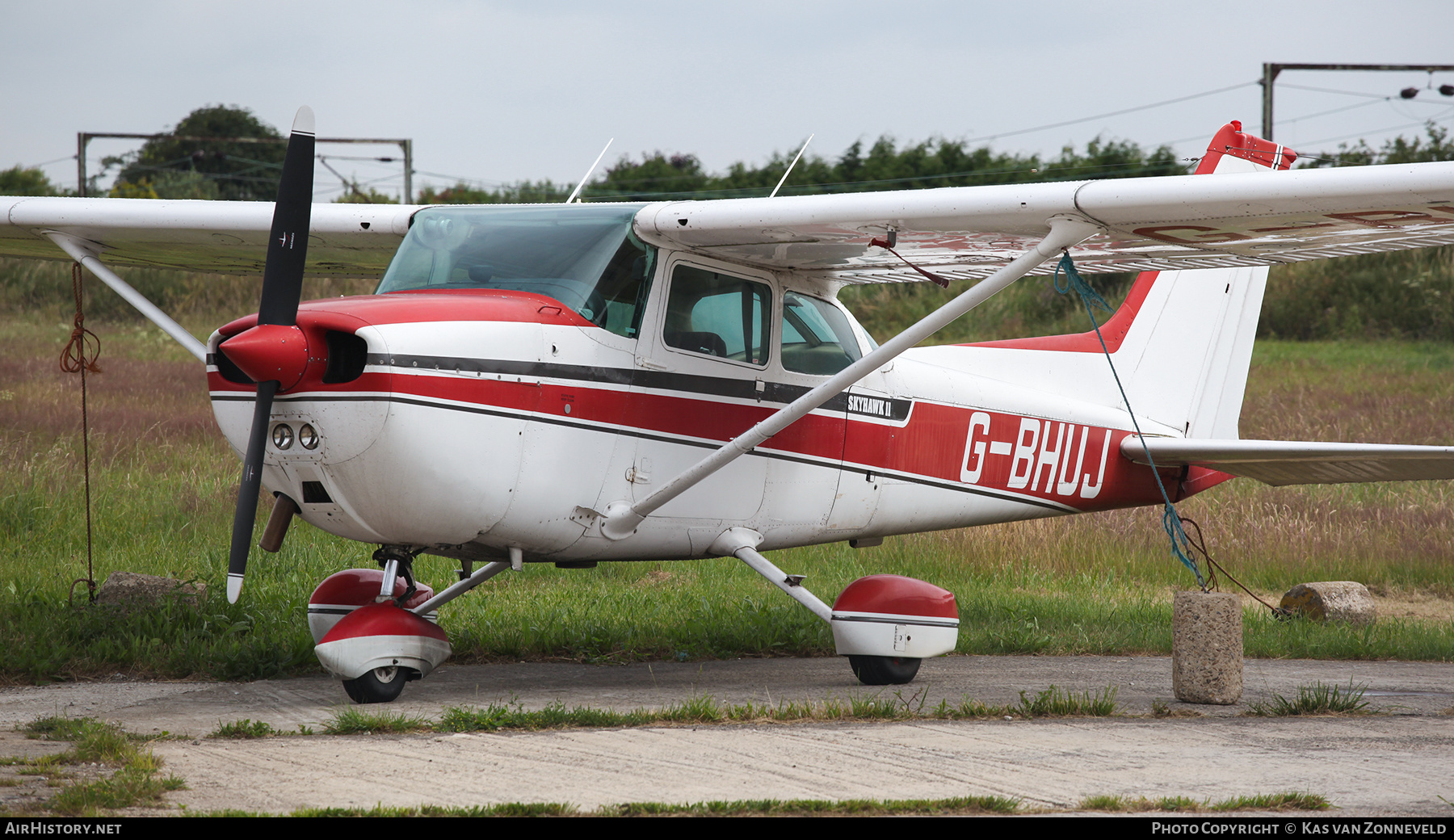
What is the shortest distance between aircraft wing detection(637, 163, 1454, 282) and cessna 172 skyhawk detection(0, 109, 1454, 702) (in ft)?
0.06

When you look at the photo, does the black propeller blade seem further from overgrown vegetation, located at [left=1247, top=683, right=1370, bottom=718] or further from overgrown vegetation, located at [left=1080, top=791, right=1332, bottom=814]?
overgrown vegetation, located at [left=1247, top=683, right=1370, bottom=718]

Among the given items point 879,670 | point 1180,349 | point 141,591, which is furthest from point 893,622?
point 141,591

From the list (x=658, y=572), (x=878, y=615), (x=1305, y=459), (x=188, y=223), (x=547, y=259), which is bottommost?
(x=658, y=572)

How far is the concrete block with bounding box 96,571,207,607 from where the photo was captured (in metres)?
7.52

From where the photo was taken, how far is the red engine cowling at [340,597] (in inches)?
262

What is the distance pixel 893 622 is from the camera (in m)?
6.51

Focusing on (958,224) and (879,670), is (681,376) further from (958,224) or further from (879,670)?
(879,670)

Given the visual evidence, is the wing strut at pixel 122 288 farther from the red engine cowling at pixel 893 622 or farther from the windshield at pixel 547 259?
the red engine cowling at pixel 893 622

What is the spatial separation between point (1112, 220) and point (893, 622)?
229cm

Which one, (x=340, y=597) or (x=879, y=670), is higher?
(x=340, y=597)

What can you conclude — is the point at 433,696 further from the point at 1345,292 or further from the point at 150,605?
the point at 1345,292

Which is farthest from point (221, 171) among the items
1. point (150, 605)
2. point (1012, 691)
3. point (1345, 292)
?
point (1012, 691)

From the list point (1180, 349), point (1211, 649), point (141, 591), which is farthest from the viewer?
point (1180, 349)
